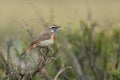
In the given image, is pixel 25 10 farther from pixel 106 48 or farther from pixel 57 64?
pixel 57 64

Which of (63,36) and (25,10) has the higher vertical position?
(63,36)

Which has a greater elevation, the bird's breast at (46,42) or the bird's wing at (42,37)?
the bird's wing at (42,37)

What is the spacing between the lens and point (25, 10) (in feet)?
86.5

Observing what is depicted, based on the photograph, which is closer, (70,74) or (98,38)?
(70,74)

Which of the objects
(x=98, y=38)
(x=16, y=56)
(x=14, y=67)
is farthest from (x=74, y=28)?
(x=14, y=67)

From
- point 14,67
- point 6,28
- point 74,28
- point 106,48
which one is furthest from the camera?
point 6,28

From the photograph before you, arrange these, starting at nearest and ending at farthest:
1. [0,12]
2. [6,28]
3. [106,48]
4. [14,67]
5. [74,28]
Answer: [14,67], [106,48], [74,28], [6,28], [0,12]

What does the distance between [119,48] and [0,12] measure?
16.1 meters

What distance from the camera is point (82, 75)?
Answer: 9961mm

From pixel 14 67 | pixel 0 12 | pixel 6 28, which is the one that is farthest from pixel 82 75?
pixel 0 12

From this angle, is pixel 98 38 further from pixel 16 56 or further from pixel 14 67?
pixel 14 67

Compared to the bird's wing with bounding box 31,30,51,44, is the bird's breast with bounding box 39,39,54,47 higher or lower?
lower

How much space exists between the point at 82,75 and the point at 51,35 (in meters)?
1.87

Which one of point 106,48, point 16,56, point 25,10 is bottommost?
point 25,10
